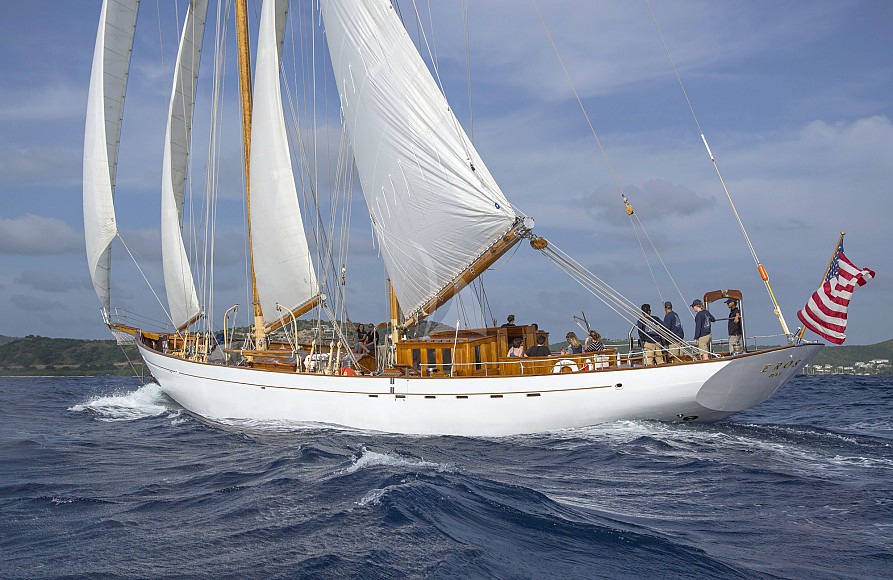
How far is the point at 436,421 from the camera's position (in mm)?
17656

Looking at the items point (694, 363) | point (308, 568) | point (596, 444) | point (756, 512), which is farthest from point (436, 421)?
point (308, 568)

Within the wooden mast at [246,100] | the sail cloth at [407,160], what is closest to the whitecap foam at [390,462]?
the sail cloth at [407,160]

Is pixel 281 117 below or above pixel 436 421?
above

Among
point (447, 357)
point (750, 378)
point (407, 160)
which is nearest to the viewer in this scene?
point (750, 378)

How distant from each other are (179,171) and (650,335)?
2132 cm

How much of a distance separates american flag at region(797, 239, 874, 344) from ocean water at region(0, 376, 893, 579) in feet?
8.33

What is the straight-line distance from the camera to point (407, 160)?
63.6 ft

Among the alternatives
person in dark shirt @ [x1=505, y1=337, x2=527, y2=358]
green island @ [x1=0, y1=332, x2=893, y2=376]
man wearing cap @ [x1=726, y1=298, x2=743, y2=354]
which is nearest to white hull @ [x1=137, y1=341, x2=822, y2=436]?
man wearing cap @ [x1=726, y1=298, x2=743, y2=354]

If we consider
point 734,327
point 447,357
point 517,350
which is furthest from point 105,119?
point 734,327

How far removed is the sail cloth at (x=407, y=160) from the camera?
18578mm

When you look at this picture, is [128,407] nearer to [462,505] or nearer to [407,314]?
[407,314]

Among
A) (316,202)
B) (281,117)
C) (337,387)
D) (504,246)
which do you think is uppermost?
(281,117)

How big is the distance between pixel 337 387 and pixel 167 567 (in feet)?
37.4

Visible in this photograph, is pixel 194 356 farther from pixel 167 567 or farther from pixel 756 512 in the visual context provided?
pixel 756 512
